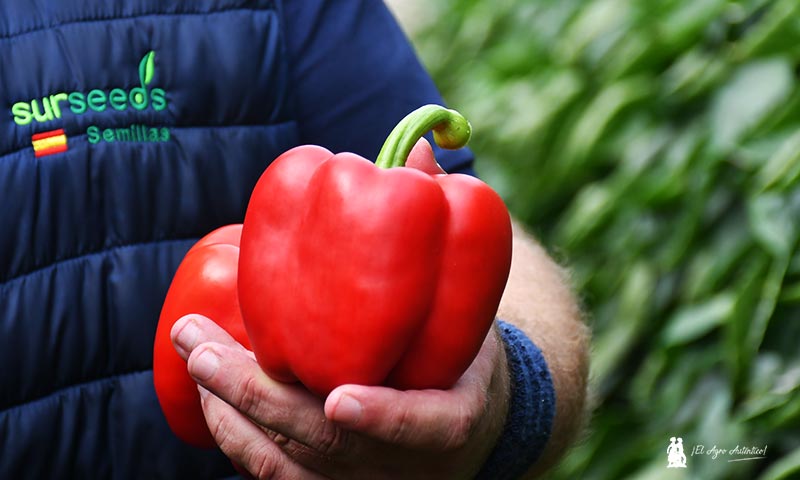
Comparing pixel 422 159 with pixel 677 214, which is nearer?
pixel 422 159

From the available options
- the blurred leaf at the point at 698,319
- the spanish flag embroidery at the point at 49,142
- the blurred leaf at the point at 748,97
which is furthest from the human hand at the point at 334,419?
the blurred leaf at the point at 748,97

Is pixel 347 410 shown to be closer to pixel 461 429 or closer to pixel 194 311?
pixel 461 429

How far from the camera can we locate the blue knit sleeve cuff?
133 cm

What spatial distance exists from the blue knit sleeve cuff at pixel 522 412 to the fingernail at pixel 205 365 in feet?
1.30

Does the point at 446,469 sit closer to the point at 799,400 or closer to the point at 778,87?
the point at 799,400

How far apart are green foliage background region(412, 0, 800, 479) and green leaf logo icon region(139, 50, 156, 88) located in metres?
0.84

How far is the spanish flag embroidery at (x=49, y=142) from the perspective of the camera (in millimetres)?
1376

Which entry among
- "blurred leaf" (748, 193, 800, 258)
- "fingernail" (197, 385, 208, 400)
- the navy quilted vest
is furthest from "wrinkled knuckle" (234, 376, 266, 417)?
"blurred leaf" (748, 193, 800, 258)

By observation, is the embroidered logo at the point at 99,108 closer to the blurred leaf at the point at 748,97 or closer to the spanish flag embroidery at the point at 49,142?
the spanish flag embroidery at the point at 49,142

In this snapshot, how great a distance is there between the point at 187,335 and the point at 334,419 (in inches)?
8.4

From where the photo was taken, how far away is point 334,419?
99 cm

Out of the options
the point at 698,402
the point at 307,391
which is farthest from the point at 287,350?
the point at 698,402

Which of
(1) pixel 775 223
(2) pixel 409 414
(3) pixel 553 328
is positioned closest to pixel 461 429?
(2) pixel 409 414

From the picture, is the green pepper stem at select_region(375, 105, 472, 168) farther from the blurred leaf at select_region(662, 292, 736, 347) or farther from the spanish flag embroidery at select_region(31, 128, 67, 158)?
the blurred leaf at select_region(662, 292, 736, 347)
